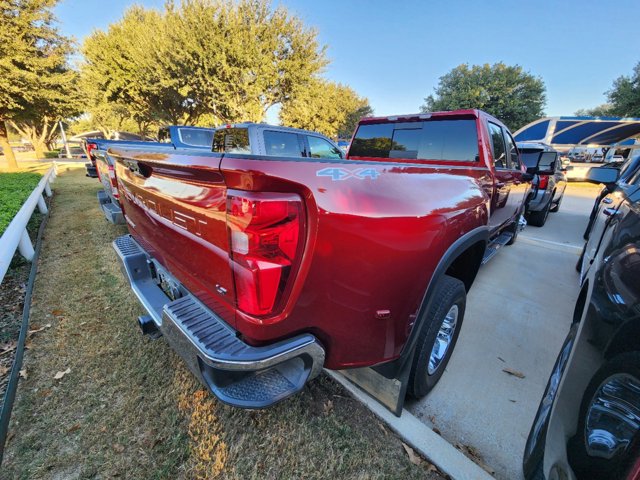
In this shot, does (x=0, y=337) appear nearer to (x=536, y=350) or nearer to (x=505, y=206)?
(x=536, y=350)

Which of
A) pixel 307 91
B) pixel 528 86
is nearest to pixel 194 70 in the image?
pixel 307 91

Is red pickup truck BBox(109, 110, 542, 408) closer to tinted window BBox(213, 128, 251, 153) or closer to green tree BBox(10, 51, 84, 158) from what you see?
tinted window BBox(213, 128, 251, 153)

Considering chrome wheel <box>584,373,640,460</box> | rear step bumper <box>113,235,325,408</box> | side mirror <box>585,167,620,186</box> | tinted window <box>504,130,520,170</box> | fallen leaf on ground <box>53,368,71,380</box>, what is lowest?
fallen leaf on ground <box>53,368,71,380</box>

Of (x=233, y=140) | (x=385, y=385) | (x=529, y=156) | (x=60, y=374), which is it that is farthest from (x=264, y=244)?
(x=529, y=156)

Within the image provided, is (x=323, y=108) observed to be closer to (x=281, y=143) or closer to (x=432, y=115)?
(x=281, y=143)

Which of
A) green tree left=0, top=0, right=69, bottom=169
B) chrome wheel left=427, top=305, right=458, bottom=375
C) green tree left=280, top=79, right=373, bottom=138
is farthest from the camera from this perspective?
green tree left=280, top=79, right=373, bottom=138

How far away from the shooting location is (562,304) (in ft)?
11.7

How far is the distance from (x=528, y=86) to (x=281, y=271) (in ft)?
156

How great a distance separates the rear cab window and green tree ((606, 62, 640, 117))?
41.0 m

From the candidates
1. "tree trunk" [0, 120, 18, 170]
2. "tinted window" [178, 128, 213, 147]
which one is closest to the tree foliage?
"tree trunk" [0, 120, 18, 170]

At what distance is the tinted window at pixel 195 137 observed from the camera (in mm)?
9733

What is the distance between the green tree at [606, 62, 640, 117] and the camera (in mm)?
29188

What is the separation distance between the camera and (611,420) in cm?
93

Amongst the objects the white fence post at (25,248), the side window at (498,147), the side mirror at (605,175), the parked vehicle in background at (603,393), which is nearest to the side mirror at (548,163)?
the side mirror at (605,175)
